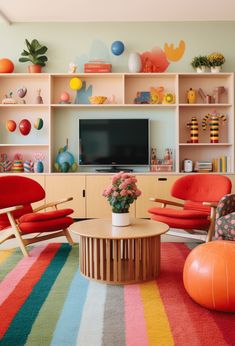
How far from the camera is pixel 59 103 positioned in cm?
597

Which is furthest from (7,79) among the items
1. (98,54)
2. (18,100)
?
(98,54)

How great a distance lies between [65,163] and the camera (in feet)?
19.4

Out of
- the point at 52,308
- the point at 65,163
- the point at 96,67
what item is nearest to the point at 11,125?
the point at 65,163

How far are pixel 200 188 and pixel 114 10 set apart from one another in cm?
297

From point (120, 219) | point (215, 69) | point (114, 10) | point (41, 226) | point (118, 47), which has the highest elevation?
point (114, 10)

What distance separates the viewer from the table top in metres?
2.94

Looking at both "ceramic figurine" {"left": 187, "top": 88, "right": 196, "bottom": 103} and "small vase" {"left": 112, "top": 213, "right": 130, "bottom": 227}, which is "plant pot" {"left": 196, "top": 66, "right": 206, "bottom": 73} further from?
"small vase" {"left": 112, "top": 213, "right": 130, "bottom": 227}

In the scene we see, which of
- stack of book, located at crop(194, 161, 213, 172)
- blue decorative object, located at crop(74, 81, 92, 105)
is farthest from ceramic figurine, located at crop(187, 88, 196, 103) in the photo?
blue decorative object, located at crop(74, 81, 92, 105)

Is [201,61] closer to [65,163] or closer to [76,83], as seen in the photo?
[76,83]

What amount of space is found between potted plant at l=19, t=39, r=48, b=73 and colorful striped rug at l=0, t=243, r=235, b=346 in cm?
355

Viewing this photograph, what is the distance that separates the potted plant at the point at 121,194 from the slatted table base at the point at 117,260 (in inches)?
12.1

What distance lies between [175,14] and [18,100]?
2.81 meters

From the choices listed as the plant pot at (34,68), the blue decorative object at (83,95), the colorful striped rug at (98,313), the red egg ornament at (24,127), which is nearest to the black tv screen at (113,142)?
the blue decorative object at (83,95)

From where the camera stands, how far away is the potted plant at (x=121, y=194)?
3.18 metres
